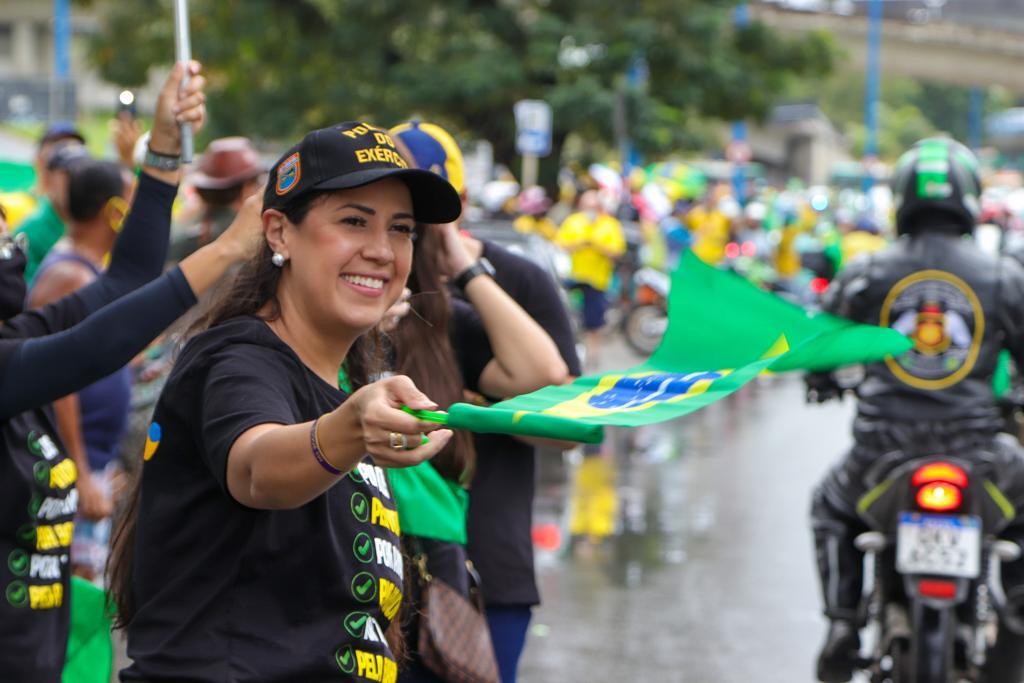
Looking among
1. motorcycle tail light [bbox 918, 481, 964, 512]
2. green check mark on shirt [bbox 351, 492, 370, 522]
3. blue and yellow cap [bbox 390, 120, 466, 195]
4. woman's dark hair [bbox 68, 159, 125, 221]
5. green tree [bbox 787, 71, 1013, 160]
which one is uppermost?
green tree [bbox 787, 71, 1013, 160]

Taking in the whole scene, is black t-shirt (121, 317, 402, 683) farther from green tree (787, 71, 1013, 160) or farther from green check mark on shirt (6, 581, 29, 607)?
green tree (787, 71, 1013, 160)

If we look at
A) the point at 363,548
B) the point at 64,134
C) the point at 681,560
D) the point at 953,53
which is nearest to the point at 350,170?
the point at 363,548

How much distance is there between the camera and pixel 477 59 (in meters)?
27.0

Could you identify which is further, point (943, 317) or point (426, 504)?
point (943, 317)

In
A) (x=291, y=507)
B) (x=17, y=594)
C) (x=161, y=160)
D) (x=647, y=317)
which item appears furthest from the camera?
(x=647, y=317)

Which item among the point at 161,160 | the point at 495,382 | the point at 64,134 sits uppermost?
the point at 64,134

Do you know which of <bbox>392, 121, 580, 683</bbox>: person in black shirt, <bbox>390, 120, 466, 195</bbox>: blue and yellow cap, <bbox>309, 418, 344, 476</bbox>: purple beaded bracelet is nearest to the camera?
<bbox>309, 418, 344, 476</bbox>: purple beaded bracelet

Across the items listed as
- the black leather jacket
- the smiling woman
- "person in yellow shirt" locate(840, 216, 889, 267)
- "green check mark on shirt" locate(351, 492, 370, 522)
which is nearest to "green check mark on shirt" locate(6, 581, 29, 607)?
the smiling woman

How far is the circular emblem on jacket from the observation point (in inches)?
216

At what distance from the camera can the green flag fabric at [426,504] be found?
3.59m

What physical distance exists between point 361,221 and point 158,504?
564mm

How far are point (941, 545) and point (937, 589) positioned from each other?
0.14m

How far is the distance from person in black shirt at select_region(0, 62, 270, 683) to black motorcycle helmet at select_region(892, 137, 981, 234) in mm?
2784

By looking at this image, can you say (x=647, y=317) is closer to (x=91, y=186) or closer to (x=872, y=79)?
(x=91, y=186)
